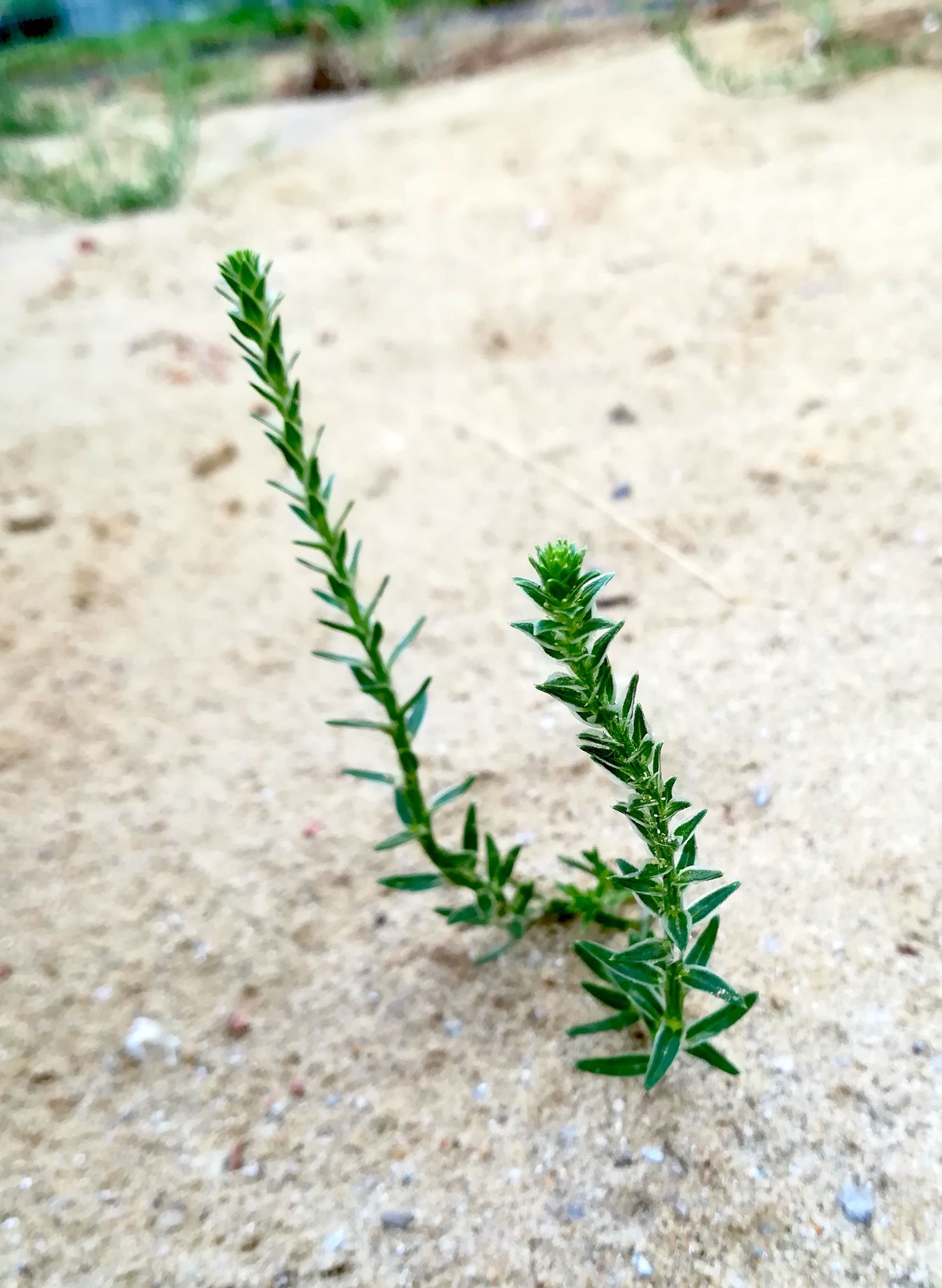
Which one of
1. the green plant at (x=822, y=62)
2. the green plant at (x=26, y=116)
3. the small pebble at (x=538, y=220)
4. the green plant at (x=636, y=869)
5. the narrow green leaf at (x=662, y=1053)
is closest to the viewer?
the green plant at (x=636, y=869)

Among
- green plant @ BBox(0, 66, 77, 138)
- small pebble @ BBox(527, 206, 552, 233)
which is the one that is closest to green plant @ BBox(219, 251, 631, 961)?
small pebble @ BBox(527, 206, 552, 233)

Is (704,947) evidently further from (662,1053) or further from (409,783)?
(409,783)

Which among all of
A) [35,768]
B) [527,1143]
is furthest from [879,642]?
[35,768]

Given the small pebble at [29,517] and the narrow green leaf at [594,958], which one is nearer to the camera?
the narrow green leaf at [594,958]

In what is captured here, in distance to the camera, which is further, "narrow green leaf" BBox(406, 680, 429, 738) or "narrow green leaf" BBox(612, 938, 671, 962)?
"narrow green leaf" BBox(406, 680, 429, 738)

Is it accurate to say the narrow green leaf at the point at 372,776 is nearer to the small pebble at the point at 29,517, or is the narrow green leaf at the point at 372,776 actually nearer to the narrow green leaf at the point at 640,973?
the narrow green leaf at the point at 640,973

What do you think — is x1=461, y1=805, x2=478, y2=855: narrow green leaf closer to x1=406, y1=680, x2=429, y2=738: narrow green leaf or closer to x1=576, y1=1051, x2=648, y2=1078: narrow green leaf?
x1=406, y1=680, x2=429, y2=738: narrow green leaf

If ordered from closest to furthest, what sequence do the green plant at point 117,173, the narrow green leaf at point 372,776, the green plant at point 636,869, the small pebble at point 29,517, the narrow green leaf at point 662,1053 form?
the green plant at point 636,869, the narrow green leaf at point 662,1053, the narrow green leaf at point 372,776, the small pebble at point 29,517, the green plant at point 117,173

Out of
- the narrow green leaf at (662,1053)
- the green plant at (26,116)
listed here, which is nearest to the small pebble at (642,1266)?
the narrow green leaf at (662,1053)
